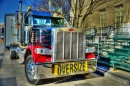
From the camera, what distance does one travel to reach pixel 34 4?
18.4 meters

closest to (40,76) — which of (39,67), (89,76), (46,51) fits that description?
(39,67)

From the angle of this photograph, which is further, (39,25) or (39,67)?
(39,25)

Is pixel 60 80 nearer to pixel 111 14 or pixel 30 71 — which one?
pixel 30 71

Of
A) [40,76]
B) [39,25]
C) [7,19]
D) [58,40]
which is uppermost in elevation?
[7,19]

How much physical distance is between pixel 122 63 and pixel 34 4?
553 inches

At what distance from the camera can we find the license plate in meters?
4.92

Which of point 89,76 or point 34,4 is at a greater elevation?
point 34,4

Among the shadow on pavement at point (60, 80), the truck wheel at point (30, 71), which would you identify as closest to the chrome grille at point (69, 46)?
the truck wheel at point (30, 71)

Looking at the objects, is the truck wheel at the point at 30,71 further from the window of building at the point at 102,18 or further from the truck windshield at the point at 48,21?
the window of building at the point at 102,18

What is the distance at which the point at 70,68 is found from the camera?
514cm

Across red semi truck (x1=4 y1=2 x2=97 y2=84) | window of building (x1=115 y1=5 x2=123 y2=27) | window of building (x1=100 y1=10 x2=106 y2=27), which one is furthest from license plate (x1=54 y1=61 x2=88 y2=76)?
window of building (x1=100 y1=10 x2=106 y2=27)

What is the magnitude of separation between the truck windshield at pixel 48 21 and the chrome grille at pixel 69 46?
1.96m

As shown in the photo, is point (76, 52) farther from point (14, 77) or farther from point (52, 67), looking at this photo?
point (14, 77)

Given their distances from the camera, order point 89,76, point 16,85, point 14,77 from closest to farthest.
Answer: point 16,85
point 14,77
point 89,76
